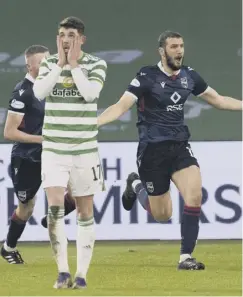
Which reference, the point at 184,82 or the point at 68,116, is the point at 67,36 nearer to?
the point at 68,116

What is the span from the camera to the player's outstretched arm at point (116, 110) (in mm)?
10969

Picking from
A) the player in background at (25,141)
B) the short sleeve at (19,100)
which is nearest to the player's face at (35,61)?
the player in background at (25,141)

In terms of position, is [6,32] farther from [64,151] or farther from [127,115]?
[64,151]

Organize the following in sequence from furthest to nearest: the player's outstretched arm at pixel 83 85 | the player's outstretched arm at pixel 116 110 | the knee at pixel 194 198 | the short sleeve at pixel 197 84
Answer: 1. the short sleeve at pixel 197 84
2. the knee at pixel 194 198
3. the player's outstretched arm at pixel 116 110
4. the player's outstretched arm at pixel 83 85

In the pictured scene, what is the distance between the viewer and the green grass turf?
31.6 ft

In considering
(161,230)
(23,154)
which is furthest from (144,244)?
(23,154)

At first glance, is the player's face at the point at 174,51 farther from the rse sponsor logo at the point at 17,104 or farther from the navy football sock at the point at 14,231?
the navy football sock at the point at 14,231

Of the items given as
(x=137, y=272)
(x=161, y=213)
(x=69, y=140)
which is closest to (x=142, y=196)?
(x=161, y=213)

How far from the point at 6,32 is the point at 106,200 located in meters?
2.59

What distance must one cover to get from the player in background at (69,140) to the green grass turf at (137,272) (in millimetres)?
357

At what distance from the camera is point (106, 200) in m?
14.9

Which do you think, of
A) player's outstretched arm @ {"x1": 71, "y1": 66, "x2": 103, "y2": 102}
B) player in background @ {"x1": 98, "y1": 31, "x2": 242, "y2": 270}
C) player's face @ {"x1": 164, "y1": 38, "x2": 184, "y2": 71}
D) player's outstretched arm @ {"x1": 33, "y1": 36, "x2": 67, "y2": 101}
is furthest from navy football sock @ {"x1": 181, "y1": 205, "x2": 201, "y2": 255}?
player's outstretched arm @ {"x1": 33, "y1": 36, "x2": 67, "y2": 101}

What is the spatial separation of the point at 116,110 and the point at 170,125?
1.98ft

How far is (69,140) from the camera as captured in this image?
943cm
